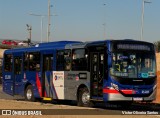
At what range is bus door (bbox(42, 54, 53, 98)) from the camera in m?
24.3

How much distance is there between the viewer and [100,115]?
15.9 m

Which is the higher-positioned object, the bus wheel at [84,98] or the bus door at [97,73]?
the bus door at [97,73]

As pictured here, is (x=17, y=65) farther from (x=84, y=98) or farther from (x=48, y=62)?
(x=84, y=98)

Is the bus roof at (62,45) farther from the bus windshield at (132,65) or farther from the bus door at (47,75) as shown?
the bus windshield at (132,65)

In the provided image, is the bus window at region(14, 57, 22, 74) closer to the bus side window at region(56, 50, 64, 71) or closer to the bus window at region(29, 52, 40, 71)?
the bus window at region(29, 52, 40, 71)

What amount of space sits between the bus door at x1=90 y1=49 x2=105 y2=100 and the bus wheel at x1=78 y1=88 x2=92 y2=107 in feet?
1.32

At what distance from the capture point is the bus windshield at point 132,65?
19969 mm

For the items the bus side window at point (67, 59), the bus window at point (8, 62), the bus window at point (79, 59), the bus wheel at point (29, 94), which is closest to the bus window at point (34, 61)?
the bus wheel at point (29, 94)

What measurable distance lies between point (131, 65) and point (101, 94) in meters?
1.74

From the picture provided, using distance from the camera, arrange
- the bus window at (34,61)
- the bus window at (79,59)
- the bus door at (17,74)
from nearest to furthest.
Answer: the bus window at (79,59) < the bus window at (34,61) < the bus door at (17,74)

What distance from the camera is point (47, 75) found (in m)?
24.5

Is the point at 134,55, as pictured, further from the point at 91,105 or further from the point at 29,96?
the point at 29,96

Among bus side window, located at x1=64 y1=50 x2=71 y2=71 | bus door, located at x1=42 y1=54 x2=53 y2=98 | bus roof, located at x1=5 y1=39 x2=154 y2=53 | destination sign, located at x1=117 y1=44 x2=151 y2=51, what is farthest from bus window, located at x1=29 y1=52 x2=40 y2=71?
destination sign, located at x1=117 y1=44 x2=151 y2=51

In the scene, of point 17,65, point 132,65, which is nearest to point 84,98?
point 132,65
